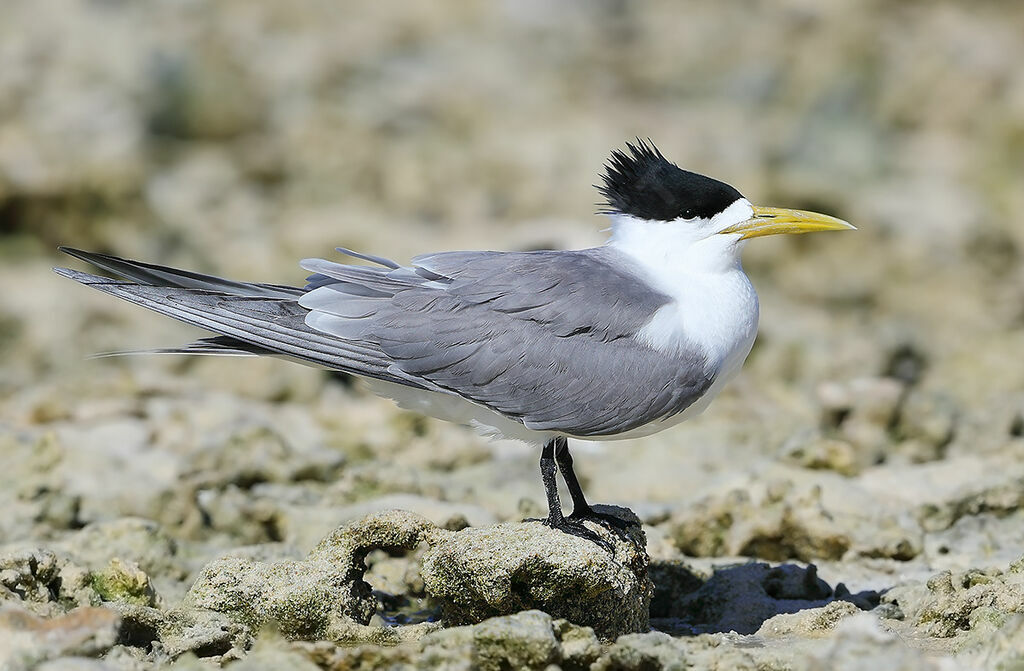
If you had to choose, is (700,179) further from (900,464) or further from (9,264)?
(9,264)

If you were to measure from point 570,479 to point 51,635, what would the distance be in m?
1.99

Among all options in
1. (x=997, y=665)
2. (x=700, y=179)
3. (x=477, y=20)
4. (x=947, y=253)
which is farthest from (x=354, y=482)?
(x=477, y=20)

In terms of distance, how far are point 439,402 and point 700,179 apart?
51.7 inches

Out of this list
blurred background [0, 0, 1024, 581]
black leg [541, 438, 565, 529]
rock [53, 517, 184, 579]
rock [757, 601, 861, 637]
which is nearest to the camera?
rock [757, 601, 861, 637]

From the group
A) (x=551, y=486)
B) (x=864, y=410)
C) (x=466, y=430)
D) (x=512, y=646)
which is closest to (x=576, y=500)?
(x=551, y=486)

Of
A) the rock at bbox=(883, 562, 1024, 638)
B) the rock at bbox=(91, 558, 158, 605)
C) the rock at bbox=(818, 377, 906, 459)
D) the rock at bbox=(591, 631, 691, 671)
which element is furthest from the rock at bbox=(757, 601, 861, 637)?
the rock at bbox=(818, 377, 906, 459)

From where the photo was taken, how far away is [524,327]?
4793mm

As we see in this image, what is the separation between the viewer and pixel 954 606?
14.6 feet

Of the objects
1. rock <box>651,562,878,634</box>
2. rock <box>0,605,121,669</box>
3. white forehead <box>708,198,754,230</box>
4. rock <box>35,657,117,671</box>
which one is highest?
white forehead <box>708,198,754,230</box>

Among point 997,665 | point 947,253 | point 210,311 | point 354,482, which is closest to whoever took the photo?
point 997,665

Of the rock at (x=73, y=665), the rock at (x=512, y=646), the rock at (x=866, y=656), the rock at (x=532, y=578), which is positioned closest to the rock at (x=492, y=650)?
the rock at (x=512, y=646)

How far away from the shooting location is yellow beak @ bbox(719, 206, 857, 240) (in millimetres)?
5090

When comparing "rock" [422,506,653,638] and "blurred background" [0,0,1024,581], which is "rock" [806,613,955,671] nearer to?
"rock" [422,506,653,638]

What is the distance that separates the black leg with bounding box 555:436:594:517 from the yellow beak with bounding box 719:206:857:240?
40.1 inches
